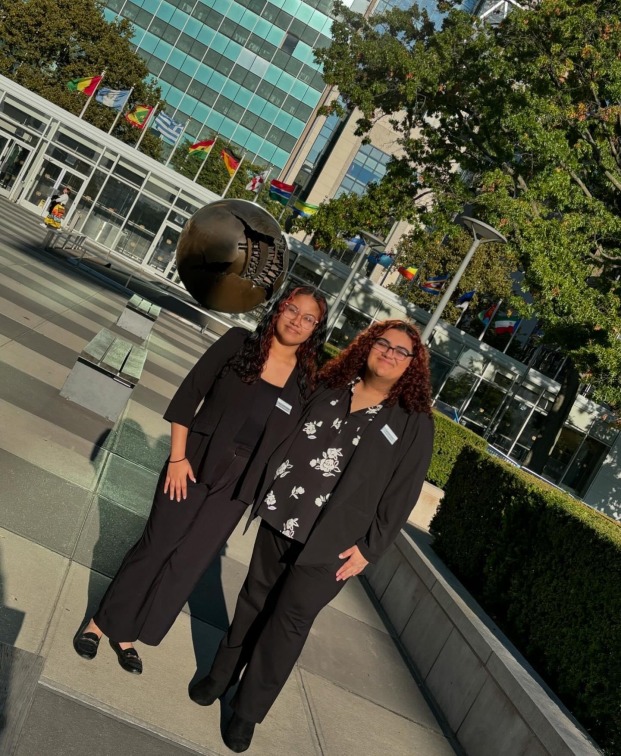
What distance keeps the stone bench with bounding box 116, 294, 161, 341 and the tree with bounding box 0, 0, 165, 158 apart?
37.0 m

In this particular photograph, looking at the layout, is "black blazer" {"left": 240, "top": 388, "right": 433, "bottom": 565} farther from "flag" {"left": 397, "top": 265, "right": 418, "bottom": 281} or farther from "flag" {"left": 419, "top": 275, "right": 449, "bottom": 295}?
"flag" {"left": 397, "top": 265, "right": 418, "bottom": 281}

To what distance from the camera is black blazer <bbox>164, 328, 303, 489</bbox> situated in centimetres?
380

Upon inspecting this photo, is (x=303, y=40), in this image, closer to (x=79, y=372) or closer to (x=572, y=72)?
(x=572, y=72)

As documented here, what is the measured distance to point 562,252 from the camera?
17.7m

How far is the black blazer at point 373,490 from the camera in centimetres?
366

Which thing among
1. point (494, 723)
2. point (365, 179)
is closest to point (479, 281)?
point (494, 723)

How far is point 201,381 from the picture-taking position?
12.7ft

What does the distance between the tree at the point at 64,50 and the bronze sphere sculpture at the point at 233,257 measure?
47782 mm

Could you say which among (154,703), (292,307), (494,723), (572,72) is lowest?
(154,703)

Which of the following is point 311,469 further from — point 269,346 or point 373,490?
point 269,346

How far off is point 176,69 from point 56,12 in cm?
3596

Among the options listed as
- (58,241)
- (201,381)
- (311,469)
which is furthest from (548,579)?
(58,241)

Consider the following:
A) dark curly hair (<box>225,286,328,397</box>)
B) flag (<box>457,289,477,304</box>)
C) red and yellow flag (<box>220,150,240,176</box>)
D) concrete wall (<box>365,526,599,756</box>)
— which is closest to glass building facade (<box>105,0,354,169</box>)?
red and yellow flag (<box>220,150,240,176</box>)

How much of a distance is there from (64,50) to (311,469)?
5042 cm
